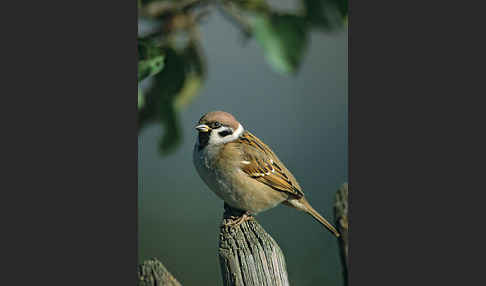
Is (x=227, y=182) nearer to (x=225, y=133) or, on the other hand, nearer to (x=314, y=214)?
(x=225, y=133)

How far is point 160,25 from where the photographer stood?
3.71 metres

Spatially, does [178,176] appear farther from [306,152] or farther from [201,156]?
[306,152]

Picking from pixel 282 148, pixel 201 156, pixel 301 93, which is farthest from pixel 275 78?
pixel 201 156

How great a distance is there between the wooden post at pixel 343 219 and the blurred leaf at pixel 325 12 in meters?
0.92

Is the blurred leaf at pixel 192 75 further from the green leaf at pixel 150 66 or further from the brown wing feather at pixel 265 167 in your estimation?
the brown wing feather at pixel 265 167

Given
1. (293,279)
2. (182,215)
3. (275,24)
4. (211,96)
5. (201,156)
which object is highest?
(275,24)

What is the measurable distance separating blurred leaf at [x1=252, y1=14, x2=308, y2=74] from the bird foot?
823 millimetres

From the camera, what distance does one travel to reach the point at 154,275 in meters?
3.14

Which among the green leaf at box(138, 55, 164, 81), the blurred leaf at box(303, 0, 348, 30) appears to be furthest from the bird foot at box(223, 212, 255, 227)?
the blurred leaf at box(303, 0, 348, 30)

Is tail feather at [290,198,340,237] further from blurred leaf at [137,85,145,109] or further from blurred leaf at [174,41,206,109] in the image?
blurred leaf at [137,85,145,109]

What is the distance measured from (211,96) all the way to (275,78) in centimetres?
37

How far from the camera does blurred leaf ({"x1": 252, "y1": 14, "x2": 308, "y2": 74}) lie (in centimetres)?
339

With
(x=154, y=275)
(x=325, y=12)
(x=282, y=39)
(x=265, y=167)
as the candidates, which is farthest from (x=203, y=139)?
(x=325, y=12)

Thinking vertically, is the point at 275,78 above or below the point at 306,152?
above
